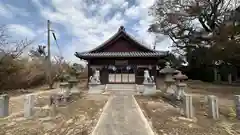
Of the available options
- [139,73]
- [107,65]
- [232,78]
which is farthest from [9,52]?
[232,78]

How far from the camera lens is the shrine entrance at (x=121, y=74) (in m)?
14.8

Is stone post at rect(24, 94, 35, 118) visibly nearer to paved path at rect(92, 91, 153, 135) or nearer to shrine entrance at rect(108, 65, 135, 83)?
paved path at rect(92, 91, 153, 135)

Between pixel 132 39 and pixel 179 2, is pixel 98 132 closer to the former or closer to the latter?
pixel 132 39

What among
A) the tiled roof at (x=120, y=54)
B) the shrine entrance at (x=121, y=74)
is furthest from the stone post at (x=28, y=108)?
the shrine entrance at (x=121, y=74)

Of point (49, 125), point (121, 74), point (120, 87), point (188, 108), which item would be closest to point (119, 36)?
point (121, 74)

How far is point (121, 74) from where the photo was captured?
15.0 meters

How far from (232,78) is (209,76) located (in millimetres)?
3254

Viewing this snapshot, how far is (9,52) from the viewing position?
14.1 metres

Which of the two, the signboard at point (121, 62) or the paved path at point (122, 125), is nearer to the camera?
the paved path at point (122, 125)

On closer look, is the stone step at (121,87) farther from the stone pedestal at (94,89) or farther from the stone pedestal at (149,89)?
the stone pedestal at (149,89)

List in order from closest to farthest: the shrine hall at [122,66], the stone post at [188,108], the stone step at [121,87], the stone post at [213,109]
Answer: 1. the stone post at [188,108]
2. the stone post at [213,109]
3. the stone step at [121,87]
4. the shrine hall at [122,66]

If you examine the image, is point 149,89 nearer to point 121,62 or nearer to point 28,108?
point 121,62

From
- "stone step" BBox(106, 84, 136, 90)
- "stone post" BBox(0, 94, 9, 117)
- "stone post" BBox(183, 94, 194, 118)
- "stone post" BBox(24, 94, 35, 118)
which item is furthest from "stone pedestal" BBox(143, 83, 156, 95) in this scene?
"stone post" BBox(0, 94, 9, 117)

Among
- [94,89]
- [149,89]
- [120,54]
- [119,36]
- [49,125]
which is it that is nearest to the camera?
[49,125]
